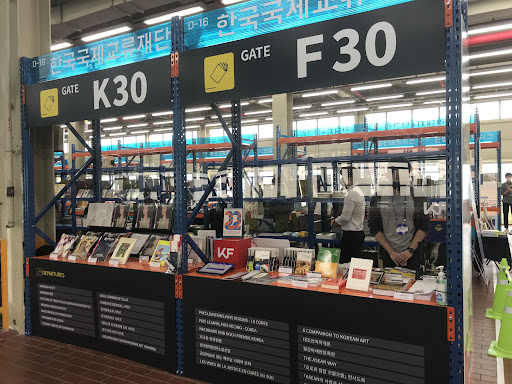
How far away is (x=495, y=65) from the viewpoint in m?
13.8

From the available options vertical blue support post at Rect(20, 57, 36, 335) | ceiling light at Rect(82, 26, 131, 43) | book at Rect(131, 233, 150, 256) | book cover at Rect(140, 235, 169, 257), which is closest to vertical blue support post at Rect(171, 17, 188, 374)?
book cover at Rect(140, 235, 169, 257)

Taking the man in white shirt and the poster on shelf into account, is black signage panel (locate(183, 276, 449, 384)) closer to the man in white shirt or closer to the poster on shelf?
the poster on shelf

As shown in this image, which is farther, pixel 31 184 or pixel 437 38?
pixel 31 184

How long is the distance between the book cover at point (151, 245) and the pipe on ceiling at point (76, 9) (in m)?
6.82

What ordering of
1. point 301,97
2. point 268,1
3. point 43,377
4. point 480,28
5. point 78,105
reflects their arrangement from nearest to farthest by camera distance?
point 268,1
point 43,377
point 78,105
point 480,28
point 301,97

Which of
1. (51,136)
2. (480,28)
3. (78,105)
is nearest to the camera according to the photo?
(78,105)

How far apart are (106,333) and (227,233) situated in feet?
4.98

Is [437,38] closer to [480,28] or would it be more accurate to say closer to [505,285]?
[505,285]

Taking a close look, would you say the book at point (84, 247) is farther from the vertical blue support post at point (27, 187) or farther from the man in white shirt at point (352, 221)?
the man in white shirt at point (352, 221)

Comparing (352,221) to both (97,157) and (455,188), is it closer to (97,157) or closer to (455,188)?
(455,188)

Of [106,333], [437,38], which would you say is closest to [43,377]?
[106,333]

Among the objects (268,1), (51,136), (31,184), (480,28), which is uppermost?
(480,28)

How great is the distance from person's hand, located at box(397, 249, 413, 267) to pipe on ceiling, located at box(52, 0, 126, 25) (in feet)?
26.6

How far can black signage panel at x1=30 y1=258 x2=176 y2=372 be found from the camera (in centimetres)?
353
